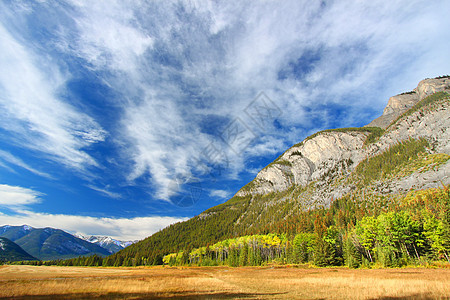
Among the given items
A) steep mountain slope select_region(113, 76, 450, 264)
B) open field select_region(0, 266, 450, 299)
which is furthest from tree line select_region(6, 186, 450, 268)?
open field select_region(0, 266, 450, 299)

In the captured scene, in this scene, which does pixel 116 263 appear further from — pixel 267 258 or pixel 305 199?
pixel 305 199

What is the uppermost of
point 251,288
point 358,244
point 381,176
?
point 381,176

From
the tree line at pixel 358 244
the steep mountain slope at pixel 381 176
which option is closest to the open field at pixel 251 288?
the tree line at pixel 358 244

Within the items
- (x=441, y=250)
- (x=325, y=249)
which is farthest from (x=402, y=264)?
(x=325, y=249)

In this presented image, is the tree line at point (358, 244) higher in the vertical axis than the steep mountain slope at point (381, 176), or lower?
lower

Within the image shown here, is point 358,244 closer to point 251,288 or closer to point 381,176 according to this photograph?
point 251,288

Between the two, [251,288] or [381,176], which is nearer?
[251,288]

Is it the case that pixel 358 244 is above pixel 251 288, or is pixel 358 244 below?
above

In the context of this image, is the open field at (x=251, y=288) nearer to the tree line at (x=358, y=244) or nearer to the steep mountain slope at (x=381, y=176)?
the tree line at (x=358, y=244)

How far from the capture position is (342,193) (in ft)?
535

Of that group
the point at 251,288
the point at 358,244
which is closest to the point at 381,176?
the point at 358,244

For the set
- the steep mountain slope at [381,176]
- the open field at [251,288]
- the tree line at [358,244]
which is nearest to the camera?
the open field at [251,288]

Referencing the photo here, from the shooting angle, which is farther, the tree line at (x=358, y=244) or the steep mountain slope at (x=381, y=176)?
the steep mountain slope at (x=381, y=176)

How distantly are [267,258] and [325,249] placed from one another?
4706cm
